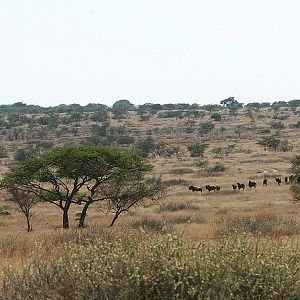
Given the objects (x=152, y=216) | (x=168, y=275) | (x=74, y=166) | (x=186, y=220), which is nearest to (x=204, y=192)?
(x=152, y=216)

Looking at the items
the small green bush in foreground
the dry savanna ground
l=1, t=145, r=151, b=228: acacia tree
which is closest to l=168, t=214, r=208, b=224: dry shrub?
the dry savanna ground

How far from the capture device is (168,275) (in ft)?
17.2

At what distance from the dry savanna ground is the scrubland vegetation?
15 centimetres

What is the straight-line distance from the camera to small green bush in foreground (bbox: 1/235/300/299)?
515 centimetres

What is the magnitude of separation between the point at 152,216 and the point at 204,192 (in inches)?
431

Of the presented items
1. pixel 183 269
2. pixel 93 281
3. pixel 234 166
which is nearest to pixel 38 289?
pixel 93 281

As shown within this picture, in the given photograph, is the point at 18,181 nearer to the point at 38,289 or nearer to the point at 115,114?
the point at 38,289

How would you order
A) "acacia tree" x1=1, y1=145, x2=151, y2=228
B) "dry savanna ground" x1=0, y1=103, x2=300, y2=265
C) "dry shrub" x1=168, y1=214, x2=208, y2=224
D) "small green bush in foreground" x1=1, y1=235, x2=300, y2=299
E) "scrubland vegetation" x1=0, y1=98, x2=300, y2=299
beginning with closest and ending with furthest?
"small green bush in foreground" x1=1, y1=235, x2=300, y2=299 → "scrubland vegetation" x1=0, y1=98, x2=300, y2=299 → "dry savanna ground" x1=0, y1=103, x2=300, y2=265 → "dry shrub" x1=168, y1=214, x2=208, y2=224 → "acacia tree" x1=1, y1=145, x2=151, y2=228

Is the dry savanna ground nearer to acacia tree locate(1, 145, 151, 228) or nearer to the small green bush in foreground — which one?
the small green bush in foreground

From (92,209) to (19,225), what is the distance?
6569 millimetres

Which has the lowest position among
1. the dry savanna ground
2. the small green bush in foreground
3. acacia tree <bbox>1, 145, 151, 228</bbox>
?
the dry savanna ground

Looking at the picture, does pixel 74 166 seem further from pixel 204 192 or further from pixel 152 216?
pixel 204 192

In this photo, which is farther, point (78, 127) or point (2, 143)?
point (78, 127)

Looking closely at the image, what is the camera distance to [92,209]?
117 ft
